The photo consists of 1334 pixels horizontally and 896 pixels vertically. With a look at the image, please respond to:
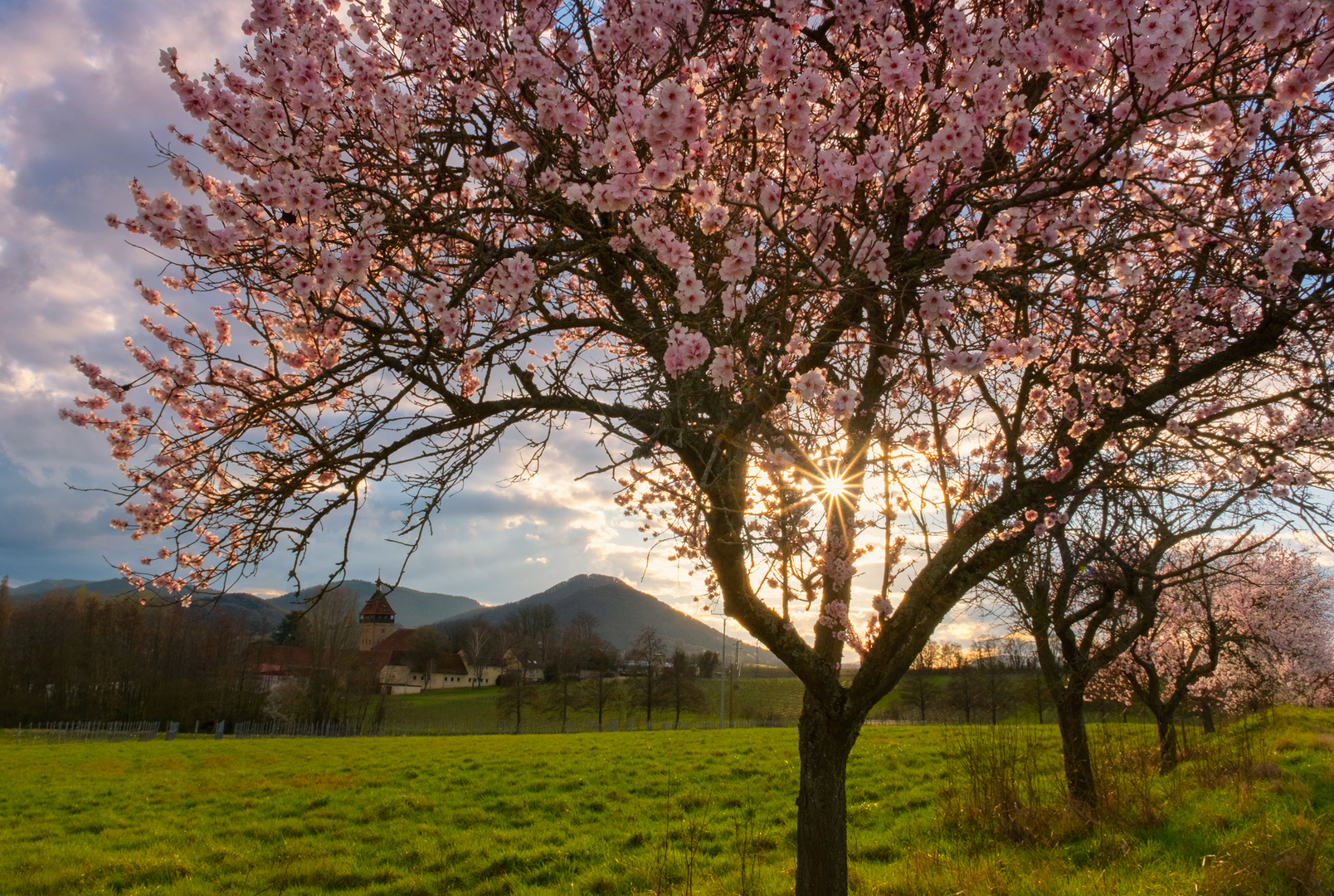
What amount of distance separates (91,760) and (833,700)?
1069 inches

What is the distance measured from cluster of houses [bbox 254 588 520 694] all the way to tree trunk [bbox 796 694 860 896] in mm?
62692

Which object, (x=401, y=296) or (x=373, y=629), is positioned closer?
(x=401, y=296)

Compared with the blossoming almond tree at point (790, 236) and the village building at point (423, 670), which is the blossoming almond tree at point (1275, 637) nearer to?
the blossoming almond tree at point (790, 236)

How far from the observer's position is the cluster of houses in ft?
210

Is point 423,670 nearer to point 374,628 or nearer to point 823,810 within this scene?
point 374,628

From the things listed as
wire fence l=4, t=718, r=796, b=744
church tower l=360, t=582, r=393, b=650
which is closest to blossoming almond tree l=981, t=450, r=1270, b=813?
wire fence l=4, t=718, r=796, b=744

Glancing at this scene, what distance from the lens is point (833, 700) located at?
4363 mm

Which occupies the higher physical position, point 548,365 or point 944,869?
point 548,365

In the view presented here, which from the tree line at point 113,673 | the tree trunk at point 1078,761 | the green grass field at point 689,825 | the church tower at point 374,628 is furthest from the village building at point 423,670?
the tree trunk at point 1078,761

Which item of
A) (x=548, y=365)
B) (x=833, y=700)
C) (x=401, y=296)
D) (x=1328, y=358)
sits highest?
(x=1328, y=358)

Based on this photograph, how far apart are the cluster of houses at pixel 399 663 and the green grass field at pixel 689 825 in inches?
1985

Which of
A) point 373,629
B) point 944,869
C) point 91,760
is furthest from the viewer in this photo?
point 373,629

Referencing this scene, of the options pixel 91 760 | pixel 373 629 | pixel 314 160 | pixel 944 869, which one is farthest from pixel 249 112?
pixel 373 629

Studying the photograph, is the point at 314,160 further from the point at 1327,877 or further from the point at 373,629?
the point at 373,629
